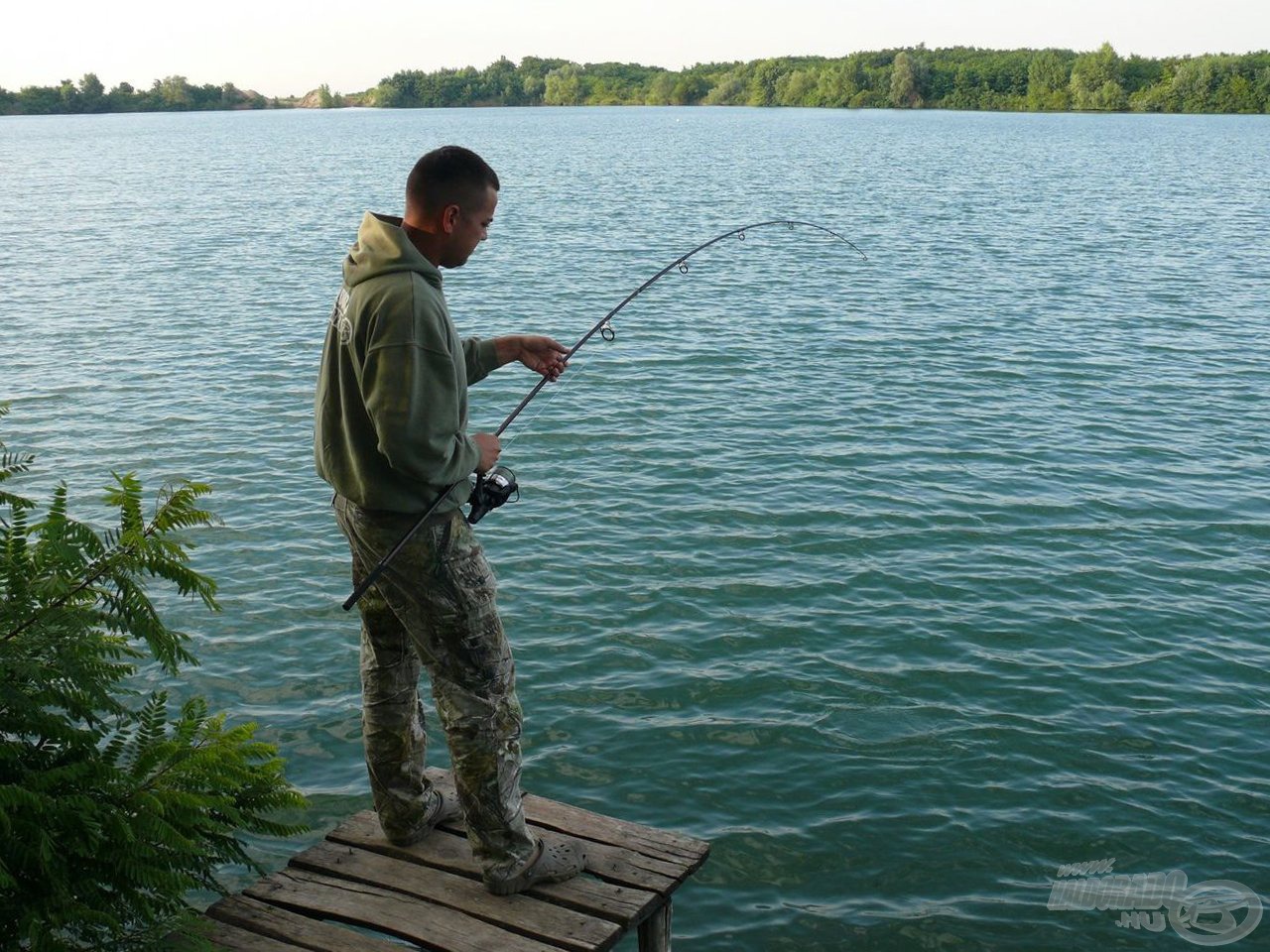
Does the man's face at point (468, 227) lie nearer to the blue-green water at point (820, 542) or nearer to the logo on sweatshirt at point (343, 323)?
the logo on sweatshirt at point (343, 323)

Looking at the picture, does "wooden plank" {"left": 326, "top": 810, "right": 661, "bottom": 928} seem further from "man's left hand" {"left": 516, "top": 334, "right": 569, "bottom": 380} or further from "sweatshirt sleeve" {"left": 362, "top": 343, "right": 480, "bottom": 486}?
"man's left hand" {"left": 516, "top": 334, "right": 569, "bottom": 380}

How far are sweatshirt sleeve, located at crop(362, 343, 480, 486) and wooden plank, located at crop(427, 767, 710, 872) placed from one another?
153 centimetres

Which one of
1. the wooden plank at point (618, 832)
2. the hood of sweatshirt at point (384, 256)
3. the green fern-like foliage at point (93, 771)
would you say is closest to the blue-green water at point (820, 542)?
the wooden plank at point (618, 832)

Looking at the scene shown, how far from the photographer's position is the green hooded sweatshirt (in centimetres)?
391

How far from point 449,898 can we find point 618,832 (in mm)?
716

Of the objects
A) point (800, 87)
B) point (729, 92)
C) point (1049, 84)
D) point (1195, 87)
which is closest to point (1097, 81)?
point (1049, 84)

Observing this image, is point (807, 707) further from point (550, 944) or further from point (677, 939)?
point (550, 944)

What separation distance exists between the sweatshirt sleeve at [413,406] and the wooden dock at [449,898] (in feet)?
4.71

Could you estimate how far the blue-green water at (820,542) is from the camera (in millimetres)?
6508

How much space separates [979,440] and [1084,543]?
9.46 feet

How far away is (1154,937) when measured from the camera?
226 inches

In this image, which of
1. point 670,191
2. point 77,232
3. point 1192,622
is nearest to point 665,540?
point 1192,622

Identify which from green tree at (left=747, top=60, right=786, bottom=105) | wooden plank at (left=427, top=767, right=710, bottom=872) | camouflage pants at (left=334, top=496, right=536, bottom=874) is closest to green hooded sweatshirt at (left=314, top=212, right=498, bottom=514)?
camouflage pants at (left=334, top=496, right=536, bottom=874)

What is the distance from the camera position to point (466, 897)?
4387 mm
